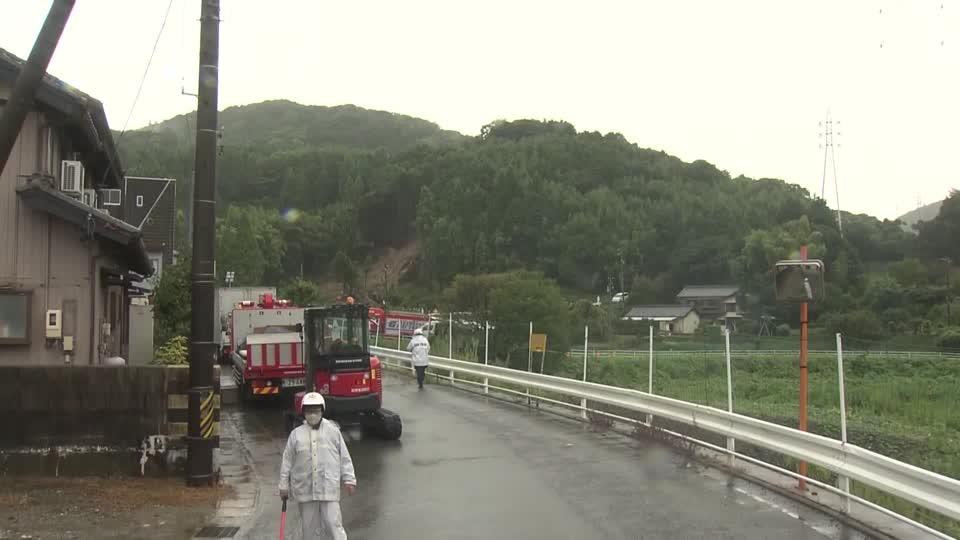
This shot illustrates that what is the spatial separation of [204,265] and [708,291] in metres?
57.1

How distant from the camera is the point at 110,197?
76.0 ft

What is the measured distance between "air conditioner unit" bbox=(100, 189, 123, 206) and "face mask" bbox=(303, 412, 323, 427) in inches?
651

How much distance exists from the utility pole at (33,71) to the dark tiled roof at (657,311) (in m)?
48.0

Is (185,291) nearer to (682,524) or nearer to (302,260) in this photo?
(682,524)

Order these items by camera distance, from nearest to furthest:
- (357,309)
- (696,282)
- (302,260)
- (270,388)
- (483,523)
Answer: (483,523), (357,309), (270,388), (696,282), (302,260)

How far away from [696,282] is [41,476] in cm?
6799

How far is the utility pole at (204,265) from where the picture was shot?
10883 mm

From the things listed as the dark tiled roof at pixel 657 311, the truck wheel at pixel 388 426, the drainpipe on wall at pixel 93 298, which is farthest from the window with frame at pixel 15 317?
the dark tiled roof at pixel 657 311

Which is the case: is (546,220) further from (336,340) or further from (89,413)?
(89,413)

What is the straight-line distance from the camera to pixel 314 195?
141375 mm

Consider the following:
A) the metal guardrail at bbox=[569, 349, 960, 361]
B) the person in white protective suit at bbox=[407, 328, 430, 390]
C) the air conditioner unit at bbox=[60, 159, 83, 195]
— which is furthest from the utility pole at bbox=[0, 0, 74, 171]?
the person in white protective suit at bbox=[407, 328, 430, 390]

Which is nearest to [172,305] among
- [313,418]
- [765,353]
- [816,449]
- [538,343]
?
[538,343]

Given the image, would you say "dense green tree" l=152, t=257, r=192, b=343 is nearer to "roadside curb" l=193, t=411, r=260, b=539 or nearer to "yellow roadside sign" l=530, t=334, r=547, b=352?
"yellow roadside sign" l=530, t=334, r=547, b=352

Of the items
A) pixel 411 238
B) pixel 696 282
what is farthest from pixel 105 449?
pixel 411 238
